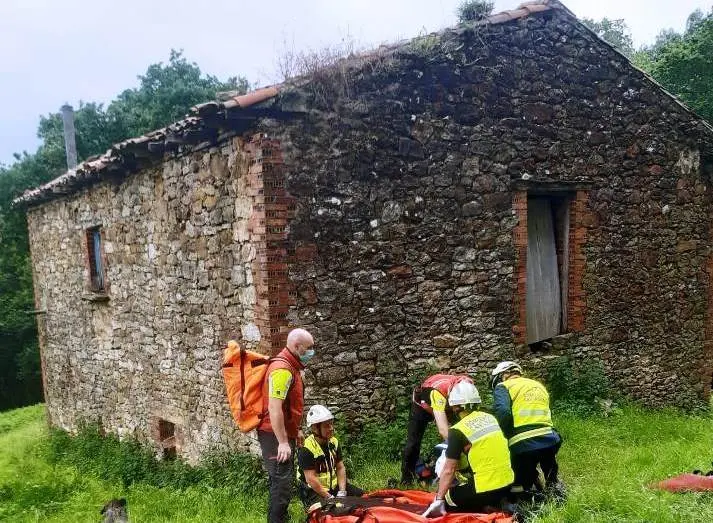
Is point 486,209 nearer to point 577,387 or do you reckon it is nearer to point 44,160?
point 577,387

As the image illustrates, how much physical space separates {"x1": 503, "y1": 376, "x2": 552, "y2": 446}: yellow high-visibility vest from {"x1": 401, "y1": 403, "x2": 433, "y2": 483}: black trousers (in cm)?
113

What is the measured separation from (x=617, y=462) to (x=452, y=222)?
3.06 metres

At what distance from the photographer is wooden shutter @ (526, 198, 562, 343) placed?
7.63 meters

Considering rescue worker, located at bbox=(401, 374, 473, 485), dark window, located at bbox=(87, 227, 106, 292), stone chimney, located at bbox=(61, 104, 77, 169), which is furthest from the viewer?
stone chimney, located at bbox=(61, 104, 77, 169)

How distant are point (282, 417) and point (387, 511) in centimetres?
108

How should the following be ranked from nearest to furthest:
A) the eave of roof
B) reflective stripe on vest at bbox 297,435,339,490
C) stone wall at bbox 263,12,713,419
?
reflective stripe on vest at bbox 297,435,339,490 → the eave of roof → stone wall at bbox 263,12,713,419

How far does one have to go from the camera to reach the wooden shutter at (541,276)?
7633 mm

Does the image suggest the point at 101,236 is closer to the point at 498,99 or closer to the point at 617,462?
the point at 498,99

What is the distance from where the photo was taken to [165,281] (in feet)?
24.4

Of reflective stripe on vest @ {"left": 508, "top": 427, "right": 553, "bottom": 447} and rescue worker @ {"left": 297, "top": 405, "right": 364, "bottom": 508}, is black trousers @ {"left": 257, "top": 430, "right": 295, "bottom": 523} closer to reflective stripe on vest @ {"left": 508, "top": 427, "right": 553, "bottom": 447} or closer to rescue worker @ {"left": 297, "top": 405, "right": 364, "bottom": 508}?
rescue worker @ {"left": 297, "top": 405, "right": 364, "bottom": 508}

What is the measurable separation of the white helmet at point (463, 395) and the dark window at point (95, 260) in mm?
6928

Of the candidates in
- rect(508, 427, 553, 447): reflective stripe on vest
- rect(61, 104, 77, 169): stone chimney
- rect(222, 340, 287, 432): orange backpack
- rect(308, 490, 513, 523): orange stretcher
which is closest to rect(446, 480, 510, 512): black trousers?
rect(308, 490, 513, 523): orange stretcher

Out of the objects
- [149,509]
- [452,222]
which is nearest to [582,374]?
[452,222]

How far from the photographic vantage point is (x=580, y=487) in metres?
4.79
